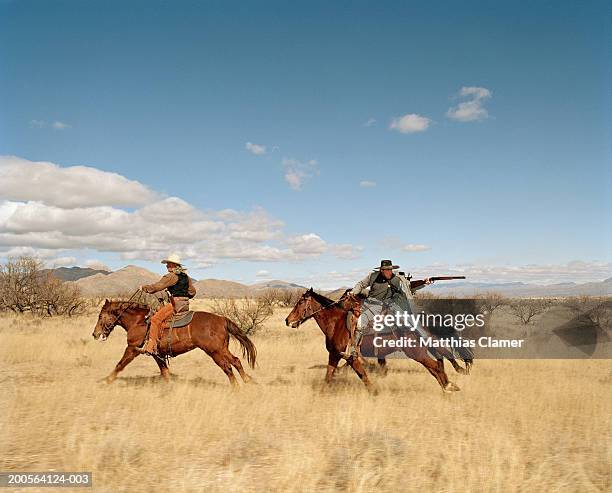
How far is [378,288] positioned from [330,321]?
1.34 metres

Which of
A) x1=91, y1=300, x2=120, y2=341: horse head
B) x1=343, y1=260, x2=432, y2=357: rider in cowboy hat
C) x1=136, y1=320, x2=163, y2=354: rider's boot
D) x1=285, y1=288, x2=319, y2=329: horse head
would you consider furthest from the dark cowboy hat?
x1=91, y1=300, x2=120, y2=341: horse head

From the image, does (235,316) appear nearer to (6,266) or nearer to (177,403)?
(177,403)

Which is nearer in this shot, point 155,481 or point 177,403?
point 155,481

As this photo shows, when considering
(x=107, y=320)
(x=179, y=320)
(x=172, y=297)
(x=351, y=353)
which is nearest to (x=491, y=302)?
(x=351, y=353)

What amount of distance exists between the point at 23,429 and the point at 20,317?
2378 centimetres

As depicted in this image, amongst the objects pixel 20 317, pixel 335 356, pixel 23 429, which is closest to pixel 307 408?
pixel 335 356

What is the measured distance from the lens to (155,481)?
554 centimetres

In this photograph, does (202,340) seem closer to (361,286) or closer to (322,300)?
(322,300)

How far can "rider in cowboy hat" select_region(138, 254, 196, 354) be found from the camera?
10531 mm

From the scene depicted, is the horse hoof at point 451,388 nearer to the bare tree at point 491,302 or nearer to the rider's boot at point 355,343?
the rider's boot at point 355,343

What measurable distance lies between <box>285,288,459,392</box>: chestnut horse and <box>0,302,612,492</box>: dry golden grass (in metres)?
0.43

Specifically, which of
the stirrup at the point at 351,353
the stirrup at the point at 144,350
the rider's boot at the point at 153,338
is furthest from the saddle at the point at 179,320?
the stirrup at the point at 351,353

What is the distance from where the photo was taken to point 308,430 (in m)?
7.61

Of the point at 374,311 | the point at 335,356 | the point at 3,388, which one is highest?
the point at 374,311
